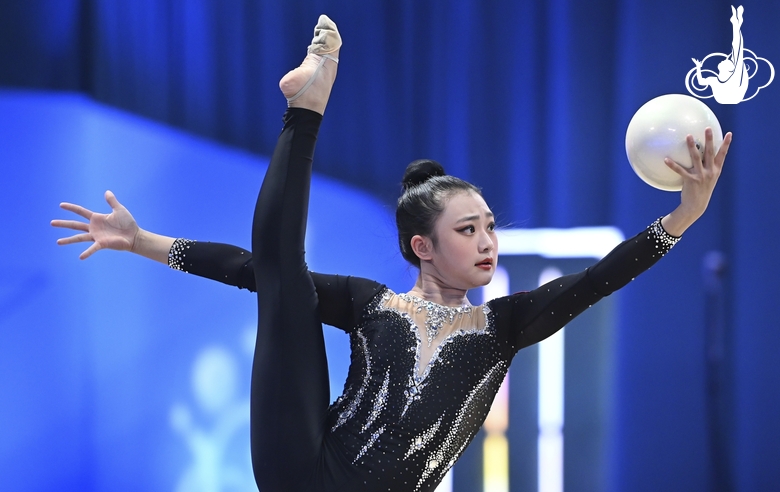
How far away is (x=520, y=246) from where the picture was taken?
3.06 metres

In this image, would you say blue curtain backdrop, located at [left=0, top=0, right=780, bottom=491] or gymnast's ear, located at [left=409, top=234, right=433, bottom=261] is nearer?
gymnast's ear, located at [left=409, top=234, right=433, bottom=261]

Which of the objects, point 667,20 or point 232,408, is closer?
point 667,20

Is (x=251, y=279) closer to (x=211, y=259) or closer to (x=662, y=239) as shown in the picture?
(x=211, y=259)

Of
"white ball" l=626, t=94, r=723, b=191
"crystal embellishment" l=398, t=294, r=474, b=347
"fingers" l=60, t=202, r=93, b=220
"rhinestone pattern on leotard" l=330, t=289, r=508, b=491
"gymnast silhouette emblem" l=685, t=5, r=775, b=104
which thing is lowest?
"rhinestone pattern on leotard" l=330, t=289, r=508, b=491

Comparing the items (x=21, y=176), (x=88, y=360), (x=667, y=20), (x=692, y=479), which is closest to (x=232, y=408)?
(x=88, y=360)

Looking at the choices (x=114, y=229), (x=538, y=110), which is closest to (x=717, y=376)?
(x=538, y=110)

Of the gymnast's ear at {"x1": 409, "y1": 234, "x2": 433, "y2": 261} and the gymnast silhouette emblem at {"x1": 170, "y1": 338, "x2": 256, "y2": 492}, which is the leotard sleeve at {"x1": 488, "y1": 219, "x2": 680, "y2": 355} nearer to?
the gymnast's ear at {"x1": 409, "y1": 234, "x2": 433, "y2": 261}

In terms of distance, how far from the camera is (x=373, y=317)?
6.11 ft

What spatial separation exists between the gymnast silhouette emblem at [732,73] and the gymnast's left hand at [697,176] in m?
1.37

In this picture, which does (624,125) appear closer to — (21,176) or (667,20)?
(667,20)

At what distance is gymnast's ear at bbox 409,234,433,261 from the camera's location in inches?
77.4

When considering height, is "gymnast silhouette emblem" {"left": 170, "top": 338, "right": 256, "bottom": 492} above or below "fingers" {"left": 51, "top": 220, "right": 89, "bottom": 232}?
below

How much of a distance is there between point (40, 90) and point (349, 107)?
1.32 meters

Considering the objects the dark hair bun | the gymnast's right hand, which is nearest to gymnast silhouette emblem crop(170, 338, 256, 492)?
the gymnast's right hand
